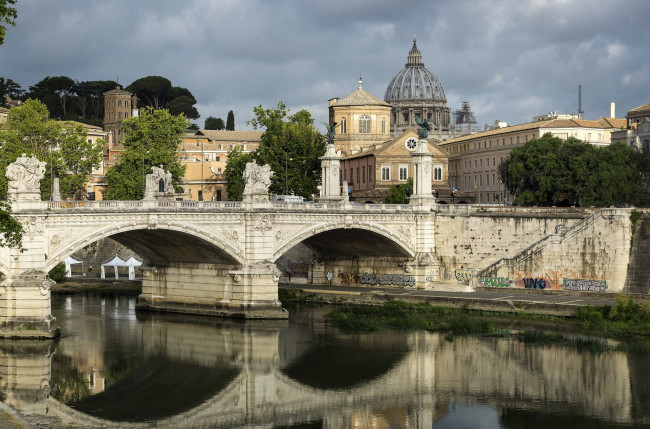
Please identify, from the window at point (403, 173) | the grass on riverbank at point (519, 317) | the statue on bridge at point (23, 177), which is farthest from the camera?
the window at point (403, 173)

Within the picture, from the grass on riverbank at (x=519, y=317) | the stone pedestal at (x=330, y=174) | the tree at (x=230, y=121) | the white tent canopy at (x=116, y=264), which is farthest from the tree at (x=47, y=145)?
the tree at (x=230, y=121)

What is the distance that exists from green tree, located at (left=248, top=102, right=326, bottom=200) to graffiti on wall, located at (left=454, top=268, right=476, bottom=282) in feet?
72.7

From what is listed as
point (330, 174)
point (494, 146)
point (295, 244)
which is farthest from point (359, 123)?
point (295, 244)

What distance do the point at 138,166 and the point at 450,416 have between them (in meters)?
48.8

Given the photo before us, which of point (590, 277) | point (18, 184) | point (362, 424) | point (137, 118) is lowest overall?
point (362, 424)

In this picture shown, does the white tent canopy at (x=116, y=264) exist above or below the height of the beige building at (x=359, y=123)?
below

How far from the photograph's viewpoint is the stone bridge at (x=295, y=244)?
171ft

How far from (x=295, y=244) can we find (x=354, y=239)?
7051 mm

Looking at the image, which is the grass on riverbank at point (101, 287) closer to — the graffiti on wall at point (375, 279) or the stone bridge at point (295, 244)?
the stone bridge at point (295, 244)

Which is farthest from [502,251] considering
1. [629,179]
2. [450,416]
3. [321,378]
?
[450,416]

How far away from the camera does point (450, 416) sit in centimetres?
4009

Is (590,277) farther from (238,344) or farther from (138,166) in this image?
(138,166)

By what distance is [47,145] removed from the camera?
80688 millimetres

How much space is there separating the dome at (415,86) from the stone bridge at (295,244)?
104 meters
